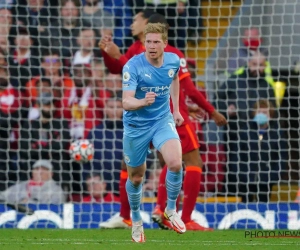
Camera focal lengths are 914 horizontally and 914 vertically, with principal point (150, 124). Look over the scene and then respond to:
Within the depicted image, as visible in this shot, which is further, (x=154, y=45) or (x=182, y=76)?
(x=182, y=76)

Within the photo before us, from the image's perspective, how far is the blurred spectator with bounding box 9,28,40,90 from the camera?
482 inches

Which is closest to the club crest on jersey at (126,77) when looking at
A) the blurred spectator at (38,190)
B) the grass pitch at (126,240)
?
the grass pitch at (126,240)

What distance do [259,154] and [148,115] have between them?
4.30 metres

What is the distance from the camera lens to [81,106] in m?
12.3

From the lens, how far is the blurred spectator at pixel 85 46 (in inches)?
488

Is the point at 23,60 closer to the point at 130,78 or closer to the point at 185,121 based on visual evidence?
the point at 185,121

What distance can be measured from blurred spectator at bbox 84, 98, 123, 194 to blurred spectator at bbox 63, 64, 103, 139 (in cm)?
15

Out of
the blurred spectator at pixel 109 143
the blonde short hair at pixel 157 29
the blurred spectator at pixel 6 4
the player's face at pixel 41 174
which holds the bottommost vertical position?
the player's face at pixel 41 174

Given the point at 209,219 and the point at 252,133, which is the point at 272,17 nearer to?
the point at 252,133

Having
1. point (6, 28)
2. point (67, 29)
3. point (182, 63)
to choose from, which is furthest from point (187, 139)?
point (6, 28)

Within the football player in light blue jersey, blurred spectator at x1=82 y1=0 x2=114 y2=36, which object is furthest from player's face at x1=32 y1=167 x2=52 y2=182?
the football player in light blue jersey

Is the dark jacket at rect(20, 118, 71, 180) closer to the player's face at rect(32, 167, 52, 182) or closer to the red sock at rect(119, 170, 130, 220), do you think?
the player's face at rect(32, 167, 52, 182)

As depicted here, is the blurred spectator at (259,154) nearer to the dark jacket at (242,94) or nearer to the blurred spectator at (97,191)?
the dark jacket at (242,94)

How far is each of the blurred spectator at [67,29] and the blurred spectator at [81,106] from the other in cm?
33
